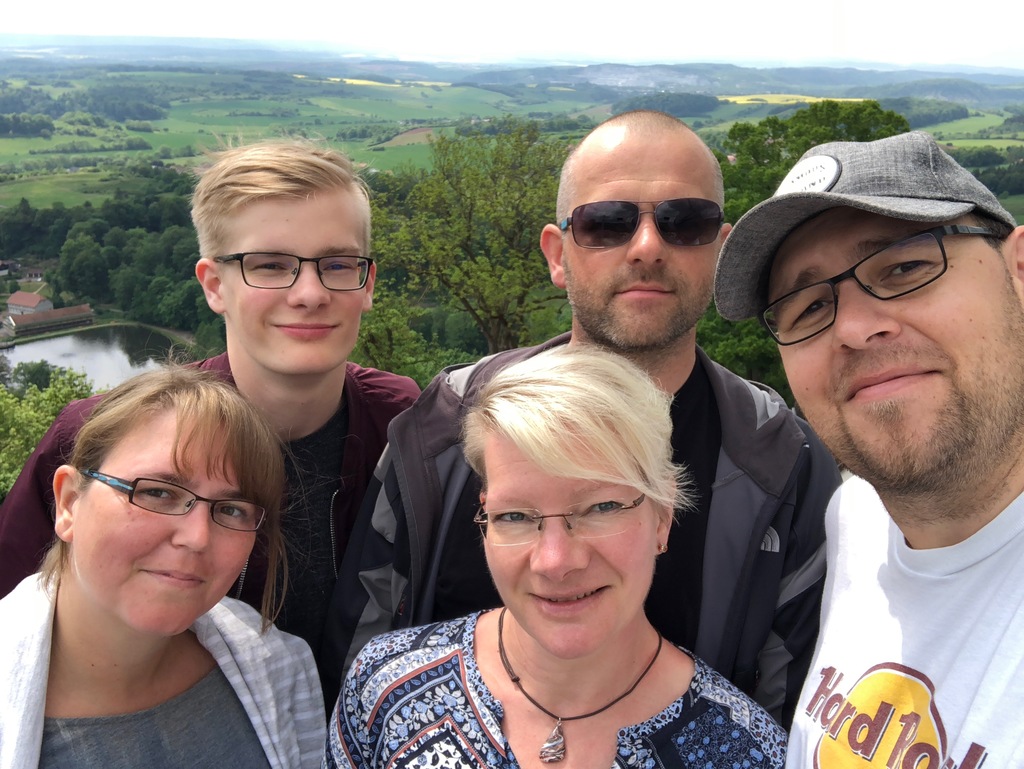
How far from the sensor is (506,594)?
245 centimetres

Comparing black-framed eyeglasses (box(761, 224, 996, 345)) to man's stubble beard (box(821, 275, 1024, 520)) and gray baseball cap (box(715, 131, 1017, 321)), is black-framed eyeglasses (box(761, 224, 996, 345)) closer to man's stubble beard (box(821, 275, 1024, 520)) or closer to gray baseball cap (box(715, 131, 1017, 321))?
gray baseball cap (box(715, 131, 1017, 321))

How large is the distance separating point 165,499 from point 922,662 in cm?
250

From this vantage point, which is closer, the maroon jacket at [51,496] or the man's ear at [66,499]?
the man's ear at [66,499]

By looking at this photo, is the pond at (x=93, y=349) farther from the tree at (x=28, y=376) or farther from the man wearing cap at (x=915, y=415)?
the man wearing cap at (x=915, y=415)

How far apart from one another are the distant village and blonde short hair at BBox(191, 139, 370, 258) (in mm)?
68277

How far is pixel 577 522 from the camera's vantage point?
93.9 inches

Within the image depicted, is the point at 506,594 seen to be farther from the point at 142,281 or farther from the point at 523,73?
the point at 523,73

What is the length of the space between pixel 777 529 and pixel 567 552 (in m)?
1.16

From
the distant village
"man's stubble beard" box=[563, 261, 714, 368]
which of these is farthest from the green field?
"man's stubble beard" box=[563, 261, 714, 368]

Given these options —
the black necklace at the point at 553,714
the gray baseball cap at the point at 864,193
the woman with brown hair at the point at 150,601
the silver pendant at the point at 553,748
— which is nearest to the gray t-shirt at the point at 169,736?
the woman with brown hair at the point at 150,601

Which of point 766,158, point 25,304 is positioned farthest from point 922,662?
point 25,304

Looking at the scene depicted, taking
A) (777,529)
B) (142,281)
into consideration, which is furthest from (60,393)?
(142,281)

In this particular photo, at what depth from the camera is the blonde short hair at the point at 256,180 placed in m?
3.37

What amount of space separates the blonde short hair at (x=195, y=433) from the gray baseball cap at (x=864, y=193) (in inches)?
73.3
